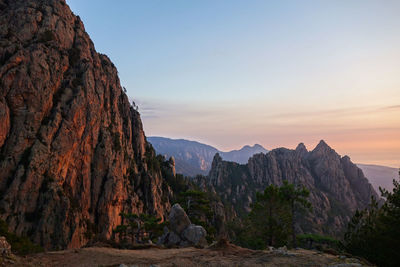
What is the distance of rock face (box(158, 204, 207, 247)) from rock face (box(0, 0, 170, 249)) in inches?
951

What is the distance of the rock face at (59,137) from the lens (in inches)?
2286

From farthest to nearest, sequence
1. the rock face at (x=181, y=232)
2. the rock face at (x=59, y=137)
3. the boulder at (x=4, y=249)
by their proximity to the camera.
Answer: the rock face at (x=59, y=137)
the rock face at (x=181, y=232)
the boulder at (x=4, y=249)

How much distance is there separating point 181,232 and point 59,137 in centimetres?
4850

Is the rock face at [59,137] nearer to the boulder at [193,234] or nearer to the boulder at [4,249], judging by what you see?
the boulder at [193,234]

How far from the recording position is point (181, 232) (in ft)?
125

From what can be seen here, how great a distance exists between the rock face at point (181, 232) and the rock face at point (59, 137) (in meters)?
24.1

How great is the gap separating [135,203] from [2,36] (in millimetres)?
65035

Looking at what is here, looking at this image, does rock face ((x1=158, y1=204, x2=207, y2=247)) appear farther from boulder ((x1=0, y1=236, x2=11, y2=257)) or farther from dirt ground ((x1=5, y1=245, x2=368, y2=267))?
boulder ((x1=0, y1=236, x2=11, y2=257))

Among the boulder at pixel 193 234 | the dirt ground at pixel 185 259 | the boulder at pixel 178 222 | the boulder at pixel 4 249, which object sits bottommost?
the boulder at pixel 193 234

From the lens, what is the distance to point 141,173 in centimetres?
10094

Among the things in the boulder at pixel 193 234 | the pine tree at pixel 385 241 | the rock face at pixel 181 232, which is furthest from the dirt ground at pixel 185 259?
the rock face at pixel 181 232

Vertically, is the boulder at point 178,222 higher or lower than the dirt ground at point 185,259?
lower

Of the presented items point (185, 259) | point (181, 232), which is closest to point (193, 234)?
point (181, 232)

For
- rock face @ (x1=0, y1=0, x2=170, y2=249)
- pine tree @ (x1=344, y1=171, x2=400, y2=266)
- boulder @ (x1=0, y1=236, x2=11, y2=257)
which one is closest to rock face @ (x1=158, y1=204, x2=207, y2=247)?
pine tree @ (x1=344, y1=171, x2=400, y2=266)
